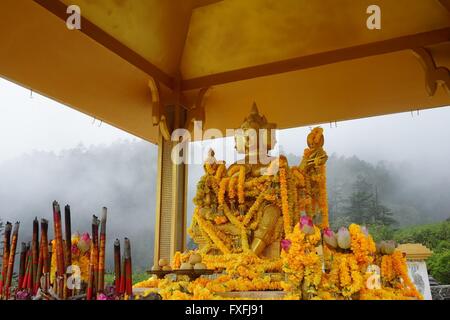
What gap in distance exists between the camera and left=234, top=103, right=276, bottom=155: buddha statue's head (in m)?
4.27

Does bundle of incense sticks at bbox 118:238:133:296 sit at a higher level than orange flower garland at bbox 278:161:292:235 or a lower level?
lower

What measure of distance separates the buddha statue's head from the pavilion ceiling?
1130 mm

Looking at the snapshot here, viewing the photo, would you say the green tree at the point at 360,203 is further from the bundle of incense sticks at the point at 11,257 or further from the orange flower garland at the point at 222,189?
the bundle of incense sticks at the point at 11,257

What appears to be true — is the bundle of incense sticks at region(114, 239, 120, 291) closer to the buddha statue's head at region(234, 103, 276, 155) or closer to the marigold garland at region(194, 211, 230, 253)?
the marigold garland at region(194, 211, 230, 253)

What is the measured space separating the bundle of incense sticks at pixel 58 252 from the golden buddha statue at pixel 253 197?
6.04ft

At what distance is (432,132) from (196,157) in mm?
7769

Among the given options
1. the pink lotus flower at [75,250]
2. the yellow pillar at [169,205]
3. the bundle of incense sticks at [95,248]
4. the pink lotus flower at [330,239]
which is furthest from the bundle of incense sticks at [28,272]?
the yellow pillar at [169,205]

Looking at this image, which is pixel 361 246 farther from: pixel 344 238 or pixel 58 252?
pixel 58 252

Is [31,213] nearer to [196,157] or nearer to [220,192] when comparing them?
[196,157]

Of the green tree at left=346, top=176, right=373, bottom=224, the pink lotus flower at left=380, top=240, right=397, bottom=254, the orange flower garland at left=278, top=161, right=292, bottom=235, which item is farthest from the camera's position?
the green tree at left=346, top=176, right=373, bottom=224

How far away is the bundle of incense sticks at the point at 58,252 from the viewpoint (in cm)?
216

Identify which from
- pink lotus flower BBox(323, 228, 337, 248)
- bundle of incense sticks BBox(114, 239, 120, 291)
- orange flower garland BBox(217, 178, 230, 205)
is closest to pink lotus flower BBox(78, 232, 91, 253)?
bundle of incense sticks BBox(114, 239, 120, 291)

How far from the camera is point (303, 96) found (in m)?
5.72

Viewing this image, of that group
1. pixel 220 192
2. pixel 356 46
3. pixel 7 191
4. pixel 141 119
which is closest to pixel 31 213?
pixel 7 191
